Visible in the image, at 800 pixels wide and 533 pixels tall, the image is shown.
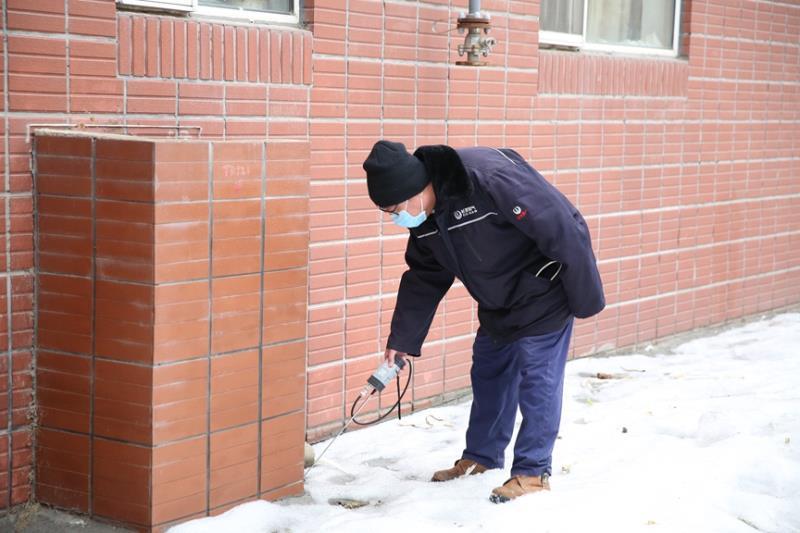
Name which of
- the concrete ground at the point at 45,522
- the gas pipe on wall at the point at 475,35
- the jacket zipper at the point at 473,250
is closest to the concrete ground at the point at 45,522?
the concrete ground at the point at 45,522

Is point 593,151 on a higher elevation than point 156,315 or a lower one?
higher

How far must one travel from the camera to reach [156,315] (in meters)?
4.03

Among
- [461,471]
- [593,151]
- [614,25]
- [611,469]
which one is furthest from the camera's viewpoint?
[614,25]

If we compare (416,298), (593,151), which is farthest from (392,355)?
(593,151)

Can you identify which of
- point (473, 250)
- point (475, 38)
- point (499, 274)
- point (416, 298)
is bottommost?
point (416, 298)

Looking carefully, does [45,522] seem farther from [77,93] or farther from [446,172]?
[446,172]

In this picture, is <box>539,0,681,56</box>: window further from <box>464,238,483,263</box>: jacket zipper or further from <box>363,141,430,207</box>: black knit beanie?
<box>363,141,430,207</box>: black knit beanie

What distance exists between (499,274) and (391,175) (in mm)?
703

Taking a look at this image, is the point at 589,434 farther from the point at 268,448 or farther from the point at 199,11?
the point at 199,11

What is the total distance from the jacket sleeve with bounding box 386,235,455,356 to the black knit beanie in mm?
557

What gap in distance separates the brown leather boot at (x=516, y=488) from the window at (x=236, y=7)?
93.8 inches

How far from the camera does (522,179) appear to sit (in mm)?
4406

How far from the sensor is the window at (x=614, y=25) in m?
7.08

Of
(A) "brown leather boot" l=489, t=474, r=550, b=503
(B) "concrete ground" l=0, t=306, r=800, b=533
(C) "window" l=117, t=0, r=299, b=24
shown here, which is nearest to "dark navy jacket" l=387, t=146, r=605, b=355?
(A) "brown leather boot" l=489, t=474, r=550, b=503
